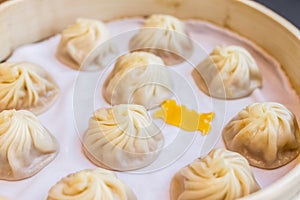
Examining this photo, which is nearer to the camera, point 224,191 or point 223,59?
point 224,191

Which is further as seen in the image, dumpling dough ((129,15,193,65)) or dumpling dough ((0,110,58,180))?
dumpling dough ((129,15,193,65))

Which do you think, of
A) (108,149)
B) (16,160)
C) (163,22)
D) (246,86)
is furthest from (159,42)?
(16,160)

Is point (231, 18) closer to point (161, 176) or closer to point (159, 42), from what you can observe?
point (159, 42)

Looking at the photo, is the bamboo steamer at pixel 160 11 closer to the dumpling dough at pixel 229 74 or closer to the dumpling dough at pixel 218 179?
the dumpling dough at pixel 229 74

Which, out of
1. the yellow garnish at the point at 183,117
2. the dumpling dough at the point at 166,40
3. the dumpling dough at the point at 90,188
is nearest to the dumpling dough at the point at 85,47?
the dumpling dough at the point at 166,40

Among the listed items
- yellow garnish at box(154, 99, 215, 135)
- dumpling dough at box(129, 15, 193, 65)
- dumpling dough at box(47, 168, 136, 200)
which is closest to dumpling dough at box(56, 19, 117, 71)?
dumpling dough at box(129, 15, 193, 65)

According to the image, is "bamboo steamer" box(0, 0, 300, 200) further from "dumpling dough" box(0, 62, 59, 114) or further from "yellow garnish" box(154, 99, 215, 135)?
"yellow garnish" box(154, 99, 215, 135)
